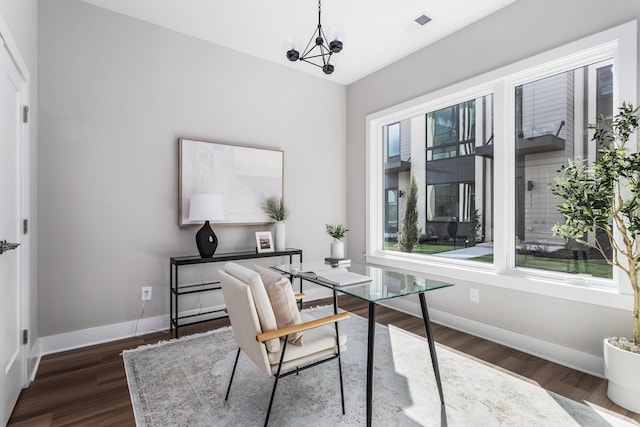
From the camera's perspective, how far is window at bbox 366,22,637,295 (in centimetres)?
251

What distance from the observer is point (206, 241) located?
3.22 metres

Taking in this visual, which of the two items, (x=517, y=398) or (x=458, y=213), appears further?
(x=458, y=213)

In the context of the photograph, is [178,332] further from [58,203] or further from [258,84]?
[258,84]

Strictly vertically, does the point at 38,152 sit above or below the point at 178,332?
above

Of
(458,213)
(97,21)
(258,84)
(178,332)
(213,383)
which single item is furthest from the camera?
(258,84)

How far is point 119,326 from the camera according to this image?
305cm

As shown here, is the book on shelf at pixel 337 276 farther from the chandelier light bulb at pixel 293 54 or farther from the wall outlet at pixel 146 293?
the wall outlet at pixel 146 293

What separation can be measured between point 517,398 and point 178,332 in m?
2.79

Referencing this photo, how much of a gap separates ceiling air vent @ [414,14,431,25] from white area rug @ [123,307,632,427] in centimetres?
296

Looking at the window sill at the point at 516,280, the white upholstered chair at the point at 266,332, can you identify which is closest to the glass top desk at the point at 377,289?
the white upholstered chair at the point at 266,332

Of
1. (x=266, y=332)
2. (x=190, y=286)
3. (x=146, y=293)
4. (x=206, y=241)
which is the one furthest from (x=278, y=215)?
(x=266, y=332)

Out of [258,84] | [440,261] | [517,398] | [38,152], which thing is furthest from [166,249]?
[517,398]

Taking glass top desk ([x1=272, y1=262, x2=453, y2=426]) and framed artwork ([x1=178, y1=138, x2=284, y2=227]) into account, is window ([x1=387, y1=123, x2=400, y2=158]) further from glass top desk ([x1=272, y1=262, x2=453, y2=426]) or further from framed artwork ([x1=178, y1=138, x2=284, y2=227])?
glass top desk ([x1=272, y1=262, x2=453, y2=426])

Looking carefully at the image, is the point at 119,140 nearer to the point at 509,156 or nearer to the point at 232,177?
the point at 232,177
